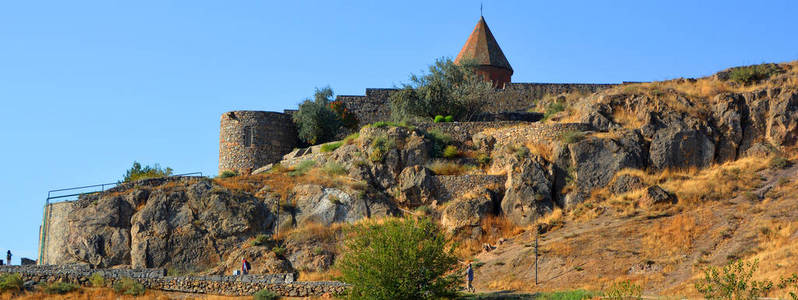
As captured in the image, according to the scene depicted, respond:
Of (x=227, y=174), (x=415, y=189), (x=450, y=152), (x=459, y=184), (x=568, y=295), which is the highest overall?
(x=450, y=152)

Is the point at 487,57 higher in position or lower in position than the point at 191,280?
higher

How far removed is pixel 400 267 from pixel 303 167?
536 inches

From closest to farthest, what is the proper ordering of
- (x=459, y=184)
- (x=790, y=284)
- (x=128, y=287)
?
(x=790, y=284)
(x=128, y=287)
(x=459, y=184)

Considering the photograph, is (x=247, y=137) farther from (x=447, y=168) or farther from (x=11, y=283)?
(x=11, y=283)

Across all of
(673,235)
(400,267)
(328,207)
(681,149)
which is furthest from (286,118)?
(673,235)

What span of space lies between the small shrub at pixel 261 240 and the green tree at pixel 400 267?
7486 mm

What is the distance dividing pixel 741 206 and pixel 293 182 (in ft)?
56.7

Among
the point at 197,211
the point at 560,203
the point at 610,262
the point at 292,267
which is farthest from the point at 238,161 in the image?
the point at 610,262

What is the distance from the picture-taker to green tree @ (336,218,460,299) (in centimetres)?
2878

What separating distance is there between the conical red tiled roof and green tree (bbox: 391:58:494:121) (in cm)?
485

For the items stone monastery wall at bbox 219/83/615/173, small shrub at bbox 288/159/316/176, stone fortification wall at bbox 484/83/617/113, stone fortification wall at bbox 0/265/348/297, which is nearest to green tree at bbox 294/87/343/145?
stone monastery wall at bbox 219/83/615/173

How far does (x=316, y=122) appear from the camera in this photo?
46.7 meters

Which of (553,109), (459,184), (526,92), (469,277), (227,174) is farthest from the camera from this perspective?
(526,92)

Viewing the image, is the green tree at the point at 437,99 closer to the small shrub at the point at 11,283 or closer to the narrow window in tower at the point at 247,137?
the narrow window in tower at the point at 247,137
